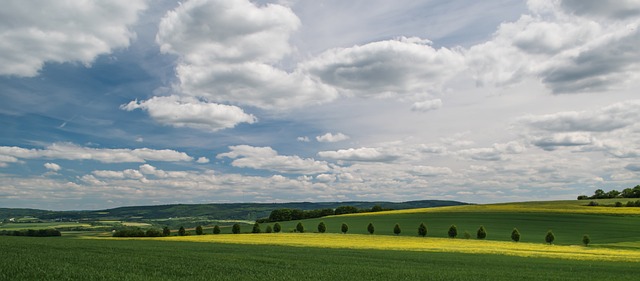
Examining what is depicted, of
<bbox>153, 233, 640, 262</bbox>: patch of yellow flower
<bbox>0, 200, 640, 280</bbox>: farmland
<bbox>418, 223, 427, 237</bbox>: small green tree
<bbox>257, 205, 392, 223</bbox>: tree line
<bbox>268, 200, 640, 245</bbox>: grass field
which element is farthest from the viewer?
<bbox>257, 205, 392, 223</bbox>: tree line

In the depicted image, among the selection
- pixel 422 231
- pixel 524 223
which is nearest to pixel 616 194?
pixel 524 223

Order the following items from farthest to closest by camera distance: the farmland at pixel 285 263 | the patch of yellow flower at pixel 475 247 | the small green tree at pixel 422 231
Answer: the small green tree at pixel 422 231 < the patch of yellow flower at pixel 475 247 < the farmland at pixel 285 263

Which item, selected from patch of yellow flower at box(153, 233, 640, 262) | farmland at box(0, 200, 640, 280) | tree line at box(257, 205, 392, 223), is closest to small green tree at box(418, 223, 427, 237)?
farmland at box(0, 200, 640, 280)

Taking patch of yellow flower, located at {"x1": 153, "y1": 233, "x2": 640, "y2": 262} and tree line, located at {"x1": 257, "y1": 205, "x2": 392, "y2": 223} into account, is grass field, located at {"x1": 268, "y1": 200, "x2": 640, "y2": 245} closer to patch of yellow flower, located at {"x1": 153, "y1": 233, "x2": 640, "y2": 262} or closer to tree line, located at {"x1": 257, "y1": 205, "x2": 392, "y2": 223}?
patch of yellow flower, located at {"x1": 153, "y1": 233, "x2": 640, "y2": 262}

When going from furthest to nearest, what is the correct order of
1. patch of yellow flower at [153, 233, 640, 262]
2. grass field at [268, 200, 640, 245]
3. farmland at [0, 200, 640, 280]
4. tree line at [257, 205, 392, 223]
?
1. tree line at [257, 205, 392, 223]
2. grass field at [268, 200, 640, 245]
3. patch of yellow flower at [153, 233, 640, 262]
4. farmland at [0, 200, 640, 280]

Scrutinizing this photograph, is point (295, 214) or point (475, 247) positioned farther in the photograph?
point (295, 214)

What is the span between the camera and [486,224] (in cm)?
9631

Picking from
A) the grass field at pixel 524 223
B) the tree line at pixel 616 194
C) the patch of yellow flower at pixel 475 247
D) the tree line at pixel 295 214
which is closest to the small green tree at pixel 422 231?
the grass field at pixel 524 223

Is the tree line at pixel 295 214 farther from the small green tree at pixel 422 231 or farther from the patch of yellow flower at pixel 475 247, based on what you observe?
the patch of yellow flower at pixel 475 247

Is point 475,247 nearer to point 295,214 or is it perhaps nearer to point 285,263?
point 285,263

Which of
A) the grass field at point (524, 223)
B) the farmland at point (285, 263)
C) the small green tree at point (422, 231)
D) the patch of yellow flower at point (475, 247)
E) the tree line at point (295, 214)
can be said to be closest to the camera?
the farmland at point (285, 263)

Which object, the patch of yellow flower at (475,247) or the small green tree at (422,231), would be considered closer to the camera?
the patch of yellow flower at (475,247)

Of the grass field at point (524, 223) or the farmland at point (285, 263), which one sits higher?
the farmland at point (285, 263)

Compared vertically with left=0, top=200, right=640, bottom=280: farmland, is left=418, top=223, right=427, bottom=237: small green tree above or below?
below
